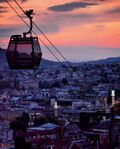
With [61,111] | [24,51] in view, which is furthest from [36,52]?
[61,111]

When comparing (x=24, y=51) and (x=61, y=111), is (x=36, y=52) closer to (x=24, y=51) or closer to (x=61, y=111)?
(x=24, y=51)

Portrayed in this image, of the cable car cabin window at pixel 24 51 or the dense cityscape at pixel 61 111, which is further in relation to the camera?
the dense cityscape at pixel 61 111

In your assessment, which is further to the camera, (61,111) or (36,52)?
(61,111)

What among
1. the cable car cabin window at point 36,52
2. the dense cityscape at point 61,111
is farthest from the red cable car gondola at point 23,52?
the dense cityscape at point 61,111

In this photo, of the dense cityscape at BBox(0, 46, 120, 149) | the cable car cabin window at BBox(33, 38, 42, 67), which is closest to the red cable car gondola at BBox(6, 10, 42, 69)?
the cable car cabin window at BBox(33, 38, 42, 67)

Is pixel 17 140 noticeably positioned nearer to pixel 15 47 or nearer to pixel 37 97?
pixel 15 47

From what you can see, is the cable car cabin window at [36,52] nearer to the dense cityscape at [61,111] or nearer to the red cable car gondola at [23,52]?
the red cable car gondola at [23,52]
